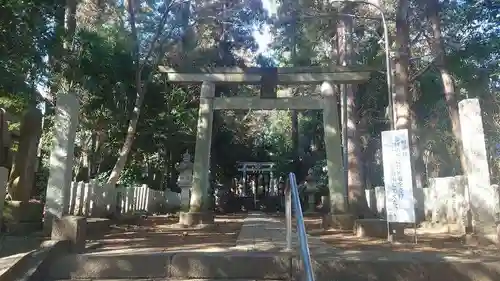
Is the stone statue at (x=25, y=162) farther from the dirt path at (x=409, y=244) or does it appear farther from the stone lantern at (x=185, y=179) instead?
the stone lantern at (x=185, y=179)

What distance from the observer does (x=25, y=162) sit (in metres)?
9.27

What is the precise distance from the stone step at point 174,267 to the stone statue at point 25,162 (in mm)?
4888

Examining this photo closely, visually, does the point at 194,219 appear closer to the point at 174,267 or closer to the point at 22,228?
the point at 22,228

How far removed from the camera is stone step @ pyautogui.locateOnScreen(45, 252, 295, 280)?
470 cm

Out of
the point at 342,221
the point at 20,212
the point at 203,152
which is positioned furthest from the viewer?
the point at 203,152

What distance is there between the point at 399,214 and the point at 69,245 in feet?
17.7

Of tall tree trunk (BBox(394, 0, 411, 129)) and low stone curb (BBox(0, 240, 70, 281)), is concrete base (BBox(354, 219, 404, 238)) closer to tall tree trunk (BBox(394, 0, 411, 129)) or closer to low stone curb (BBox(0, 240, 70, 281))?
tall tree trunk (BBox(394, 0, 411, 129))

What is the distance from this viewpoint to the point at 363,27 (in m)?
19.6

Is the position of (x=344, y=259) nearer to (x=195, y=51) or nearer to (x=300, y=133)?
(x=195, y=51)

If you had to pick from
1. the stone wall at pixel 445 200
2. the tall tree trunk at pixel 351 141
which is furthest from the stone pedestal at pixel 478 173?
the tall tree trunk at pixel 351 141

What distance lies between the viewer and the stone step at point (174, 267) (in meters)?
4.70

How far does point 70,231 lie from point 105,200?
6219 millimetres

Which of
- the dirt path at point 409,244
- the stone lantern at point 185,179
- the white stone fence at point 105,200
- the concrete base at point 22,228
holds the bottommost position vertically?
the dirt path at point 409,244

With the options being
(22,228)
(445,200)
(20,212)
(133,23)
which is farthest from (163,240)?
(133,23)
